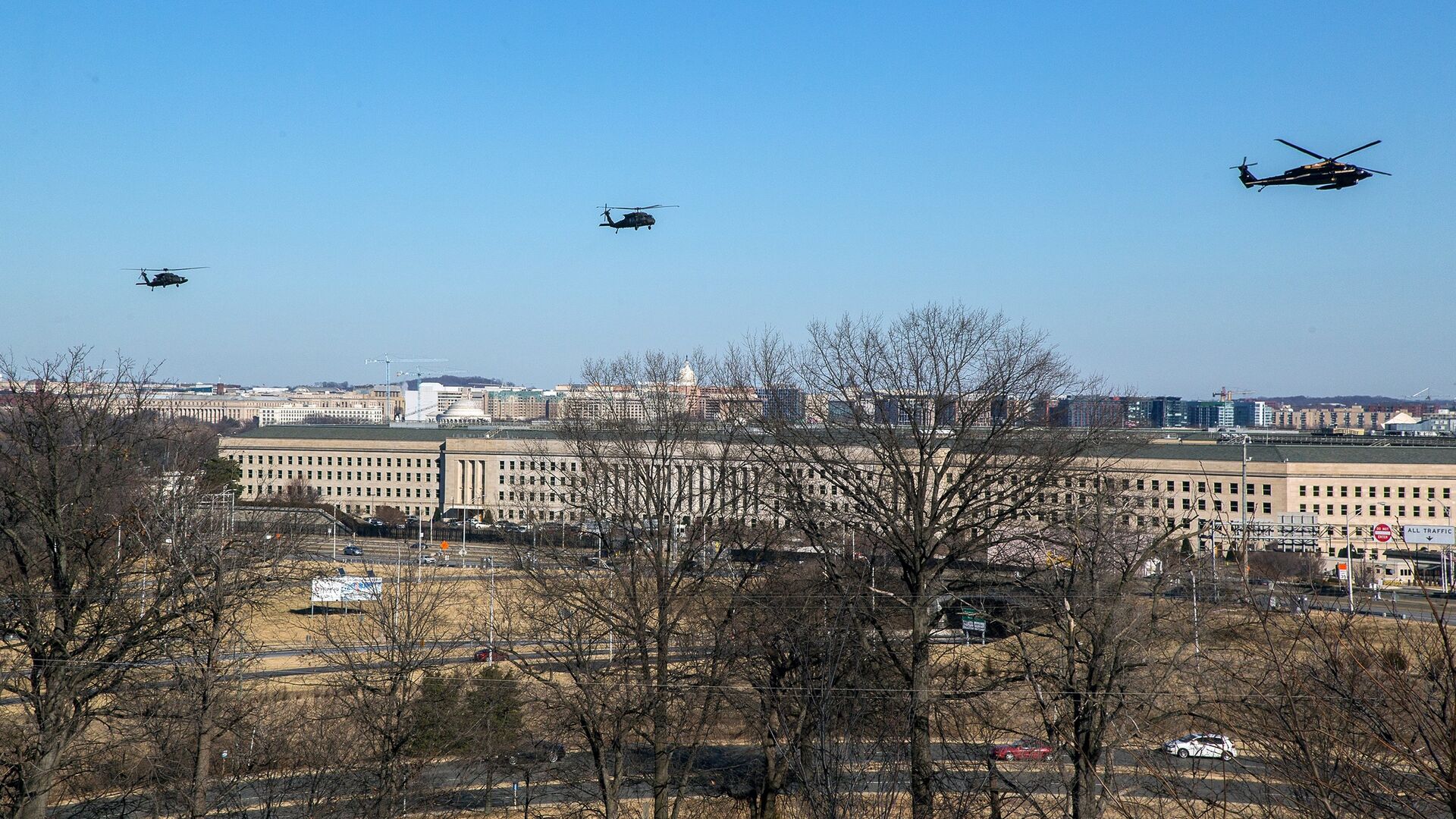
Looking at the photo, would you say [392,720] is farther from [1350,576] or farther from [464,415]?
[464,415]

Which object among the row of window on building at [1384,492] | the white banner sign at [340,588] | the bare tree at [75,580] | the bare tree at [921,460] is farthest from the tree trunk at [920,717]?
the row of window on building at [1384,492]

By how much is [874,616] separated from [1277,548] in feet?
142

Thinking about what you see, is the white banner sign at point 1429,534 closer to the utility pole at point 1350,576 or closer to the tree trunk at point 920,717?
the utility pole at point 1350,576

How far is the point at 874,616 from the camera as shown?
17.3 m

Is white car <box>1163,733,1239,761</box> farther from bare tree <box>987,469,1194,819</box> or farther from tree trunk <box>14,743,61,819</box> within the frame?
tree trunk <box>14,743,61,819</box>

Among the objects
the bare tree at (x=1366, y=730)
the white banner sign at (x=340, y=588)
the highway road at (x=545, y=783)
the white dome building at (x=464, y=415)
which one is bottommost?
the highway road at (x=545, y=783)

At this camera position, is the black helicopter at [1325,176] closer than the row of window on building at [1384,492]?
Yes

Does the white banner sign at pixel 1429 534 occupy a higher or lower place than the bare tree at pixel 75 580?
lower

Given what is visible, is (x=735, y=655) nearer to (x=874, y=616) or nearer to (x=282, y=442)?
(x=874, y=616)

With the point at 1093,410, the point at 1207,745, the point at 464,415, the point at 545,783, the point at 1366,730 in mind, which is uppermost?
the point at 1093,410

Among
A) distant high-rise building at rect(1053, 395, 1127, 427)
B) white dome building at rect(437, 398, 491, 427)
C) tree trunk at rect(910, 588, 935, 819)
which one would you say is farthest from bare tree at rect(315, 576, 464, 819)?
white dome building at rect(437, 398, 491, 427)

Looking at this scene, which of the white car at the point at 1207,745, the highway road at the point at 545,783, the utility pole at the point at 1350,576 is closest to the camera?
the white car at the point at 1207,745

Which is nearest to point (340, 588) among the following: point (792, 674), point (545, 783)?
point (545, 783)

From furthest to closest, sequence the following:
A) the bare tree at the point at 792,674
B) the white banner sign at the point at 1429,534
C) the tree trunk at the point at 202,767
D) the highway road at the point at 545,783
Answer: the white banner sign at the point at 1429,534 → the highway road at the point at 545,783 → the bare tree at the point at 792,674 → the tree trunk at the point at 202,767
